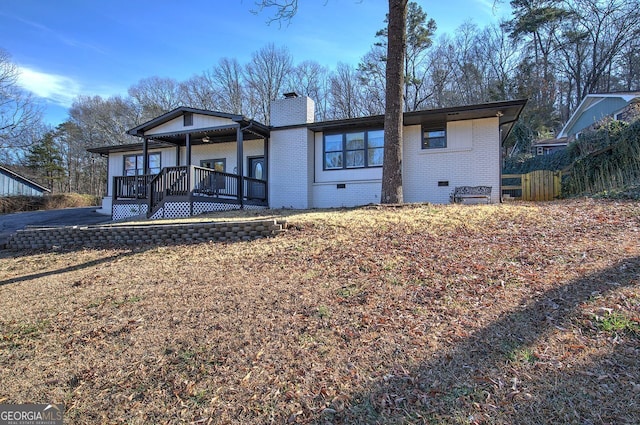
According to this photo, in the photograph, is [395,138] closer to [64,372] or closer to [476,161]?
[476,161]

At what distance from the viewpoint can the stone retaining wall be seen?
759cm

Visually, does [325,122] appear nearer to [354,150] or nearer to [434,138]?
[354,150]

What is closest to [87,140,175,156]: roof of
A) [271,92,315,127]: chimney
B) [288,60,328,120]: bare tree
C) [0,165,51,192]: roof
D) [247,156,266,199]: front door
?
[247,156,266,199]: front door

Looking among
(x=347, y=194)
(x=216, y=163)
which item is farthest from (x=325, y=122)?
(x=216, y=163)

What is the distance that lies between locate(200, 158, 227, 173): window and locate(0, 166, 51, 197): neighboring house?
776 inches

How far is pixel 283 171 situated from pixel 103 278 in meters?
9.09

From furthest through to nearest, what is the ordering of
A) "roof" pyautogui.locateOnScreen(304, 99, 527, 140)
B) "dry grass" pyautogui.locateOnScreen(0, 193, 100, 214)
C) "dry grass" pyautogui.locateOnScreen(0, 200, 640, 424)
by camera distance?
"dry grass" pyautogui.locateOnScreen(0, 193, 100, 214) → "roof" pyautogui.locateOnScreen(304, 99, 527, 140) → "dry grass" pyautogui.locateOnScreen(0, 200, 640, 424)

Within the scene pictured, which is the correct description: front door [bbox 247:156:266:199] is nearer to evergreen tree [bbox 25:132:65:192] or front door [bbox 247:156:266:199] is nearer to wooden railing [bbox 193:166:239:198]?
wooden railing [bbox 193:166:239:198]

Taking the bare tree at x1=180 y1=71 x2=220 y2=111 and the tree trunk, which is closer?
the tree trunk

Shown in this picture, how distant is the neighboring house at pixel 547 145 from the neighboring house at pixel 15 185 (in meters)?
36.7

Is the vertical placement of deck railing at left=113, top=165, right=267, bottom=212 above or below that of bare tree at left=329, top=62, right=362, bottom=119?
below

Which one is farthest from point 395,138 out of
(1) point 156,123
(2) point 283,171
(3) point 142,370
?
(1) point 156,123

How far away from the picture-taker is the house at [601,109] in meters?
18.2

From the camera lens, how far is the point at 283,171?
14.3 metres
